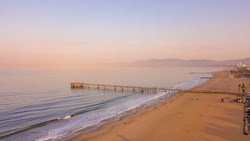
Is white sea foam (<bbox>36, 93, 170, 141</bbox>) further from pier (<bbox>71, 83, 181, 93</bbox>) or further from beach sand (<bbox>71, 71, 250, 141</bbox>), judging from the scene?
pier (<bbox>71, 83, 181, 93</bbox>)

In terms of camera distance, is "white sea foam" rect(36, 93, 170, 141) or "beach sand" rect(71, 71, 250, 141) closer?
"beach sand" rect(71, 71, 250, 141)

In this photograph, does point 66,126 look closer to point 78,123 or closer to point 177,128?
point 78,123

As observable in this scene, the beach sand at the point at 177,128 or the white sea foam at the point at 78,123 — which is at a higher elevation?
the beach sand at the point at 177,128

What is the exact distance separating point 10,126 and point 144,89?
35242 mm

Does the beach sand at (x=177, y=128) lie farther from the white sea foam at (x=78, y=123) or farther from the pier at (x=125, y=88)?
the pier at (x=125, y=88)

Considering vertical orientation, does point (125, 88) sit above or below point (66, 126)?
above

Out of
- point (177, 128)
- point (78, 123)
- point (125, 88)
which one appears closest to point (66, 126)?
point (78, 123)

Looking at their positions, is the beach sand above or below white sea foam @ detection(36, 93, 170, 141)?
above

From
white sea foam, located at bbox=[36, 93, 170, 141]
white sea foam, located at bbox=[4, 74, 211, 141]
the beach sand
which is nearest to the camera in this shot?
the beach sand

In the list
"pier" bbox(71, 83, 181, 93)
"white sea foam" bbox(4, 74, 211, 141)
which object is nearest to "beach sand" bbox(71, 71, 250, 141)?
"white sea foam" bbox(4, 74, 211, 141)

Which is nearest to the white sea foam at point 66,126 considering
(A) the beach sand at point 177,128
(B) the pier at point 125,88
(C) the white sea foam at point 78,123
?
(C) the white sea foam at point 78,123

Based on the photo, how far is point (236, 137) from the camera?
52.2 feet

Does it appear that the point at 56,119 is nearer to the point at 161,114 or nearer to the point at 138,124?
the point at 138,124

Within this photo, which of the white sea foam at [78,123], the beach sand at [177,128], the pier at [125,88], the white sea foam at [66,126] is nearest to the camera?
the beach sand at [177,128]
